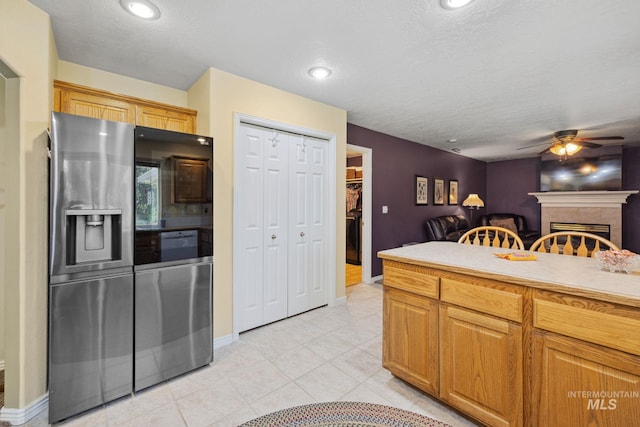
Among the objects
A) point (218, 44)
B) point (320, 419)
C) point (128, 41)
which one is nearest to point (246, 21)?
point (218, 44)

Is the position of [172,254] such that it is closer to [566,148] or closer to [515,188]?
[566,148]

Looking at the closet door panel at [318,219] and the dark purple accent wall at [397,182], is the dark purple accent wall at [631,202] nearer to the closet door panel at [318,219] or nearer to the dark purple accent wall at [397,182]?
the dark purple accent wall at [397,182]

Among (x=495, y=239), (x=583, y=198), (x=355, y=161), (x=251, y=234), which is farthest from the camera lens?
(x=355, y=161)

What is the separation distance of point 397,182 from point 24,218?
4597mm

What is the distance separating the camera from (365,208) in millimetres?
4434

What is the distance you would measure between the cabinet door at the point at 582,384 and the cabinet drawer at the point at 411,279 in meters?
0.53

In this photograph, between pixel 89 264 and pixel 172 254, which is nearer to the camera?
pixel 89 264

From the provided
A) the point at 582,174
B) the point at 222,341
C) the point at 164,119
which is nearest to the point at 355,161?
the point at 164,119

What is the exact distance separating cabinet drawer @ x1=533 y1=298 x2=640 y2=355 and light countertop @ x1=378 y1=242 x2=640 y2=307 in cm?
→ 6

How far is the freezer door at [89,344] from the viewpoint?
1.60 metres

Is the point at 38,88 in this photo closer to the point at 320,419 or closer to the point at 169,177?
the point at 169,177

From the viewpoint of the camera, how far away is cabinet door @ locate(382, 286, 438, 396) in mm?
1687

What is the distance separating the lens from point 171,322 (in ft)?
6.48

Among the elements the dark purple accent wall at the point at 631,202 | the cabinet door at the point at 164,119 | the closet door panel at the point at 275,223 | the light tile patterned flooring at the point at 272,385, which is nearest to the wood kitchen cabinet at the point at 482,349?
the light tile patterned flooring at the point at 272,385
